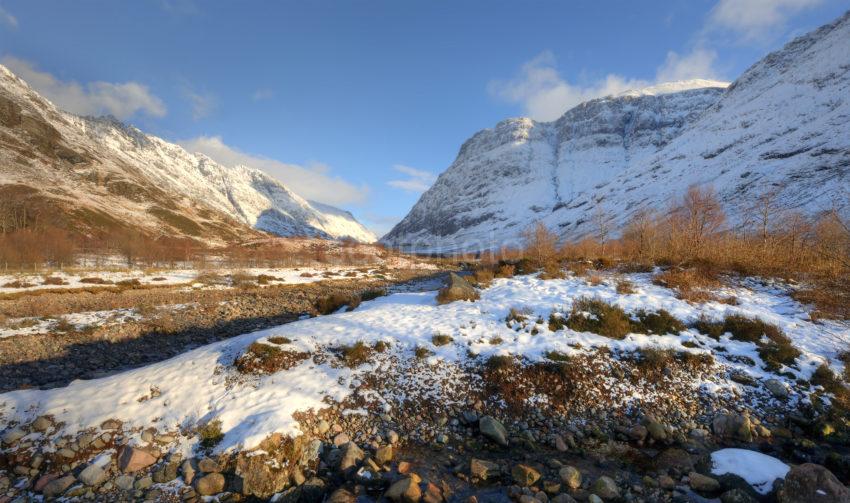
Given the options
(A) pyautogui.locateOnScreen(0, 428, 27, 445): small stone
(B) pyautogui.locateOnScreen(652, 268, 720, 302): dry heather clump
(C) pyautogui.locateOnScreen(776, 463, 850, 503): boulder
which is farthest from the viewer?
(B) pyautogui.locateOnScreen(652, 268, 720, 302): dry heather clump

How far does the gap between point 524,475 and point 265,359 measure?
853 cm

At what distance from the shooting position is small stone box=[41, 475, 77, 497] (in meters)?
7.24

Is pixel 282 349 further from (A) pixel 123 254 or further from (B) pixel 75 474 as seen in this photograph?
(A) pixel 123 254

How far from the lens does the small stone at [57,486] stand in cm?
724

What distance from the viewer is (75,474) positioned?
25.3ft

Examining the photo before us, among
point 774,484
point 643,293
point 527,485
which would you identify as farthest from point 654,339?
point 527,485

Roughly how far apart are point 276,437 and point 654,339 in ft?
43.5

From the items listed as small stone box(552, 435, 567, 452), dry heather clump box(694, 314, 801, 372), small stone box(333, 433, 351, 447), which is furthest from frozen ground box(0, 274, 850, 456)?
small stone box(552, 435, 567, 452)

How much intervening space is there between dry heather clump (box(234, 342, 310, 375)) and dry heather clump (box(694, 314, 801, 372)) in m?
15.5

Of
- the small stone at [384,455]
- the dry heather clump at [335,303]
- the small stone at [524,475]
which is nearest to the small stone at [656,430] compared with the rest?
the small stone at [524,475]

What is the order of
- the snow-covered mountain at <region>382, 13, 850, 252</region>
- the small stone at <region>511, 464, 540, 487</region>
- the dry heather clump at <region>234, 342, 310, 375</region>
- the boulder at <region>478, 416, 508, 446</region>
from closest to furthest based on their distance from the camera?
the small stone at <region>511, 464, 540, 487</region>
the boulder at <region>478, 416, 508, 446</region>
the dry heather clump at <region>234, 342, 310, 375</region>
the snow-covered mountain at <region>382, 13, 850, 252</region>

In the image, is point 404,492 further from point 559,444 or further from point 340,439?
point 559,444

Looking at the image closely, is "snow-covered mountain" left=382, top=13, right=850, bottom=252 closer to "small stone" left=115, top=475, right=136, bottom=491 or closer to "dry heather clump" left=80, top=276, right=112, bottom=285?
"dry heather clump" left=80, top=276, right=112, bottom=285

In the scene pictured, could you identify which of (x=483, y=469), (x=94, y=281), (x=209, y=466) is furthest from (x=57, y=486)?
(x=94, y=281)
